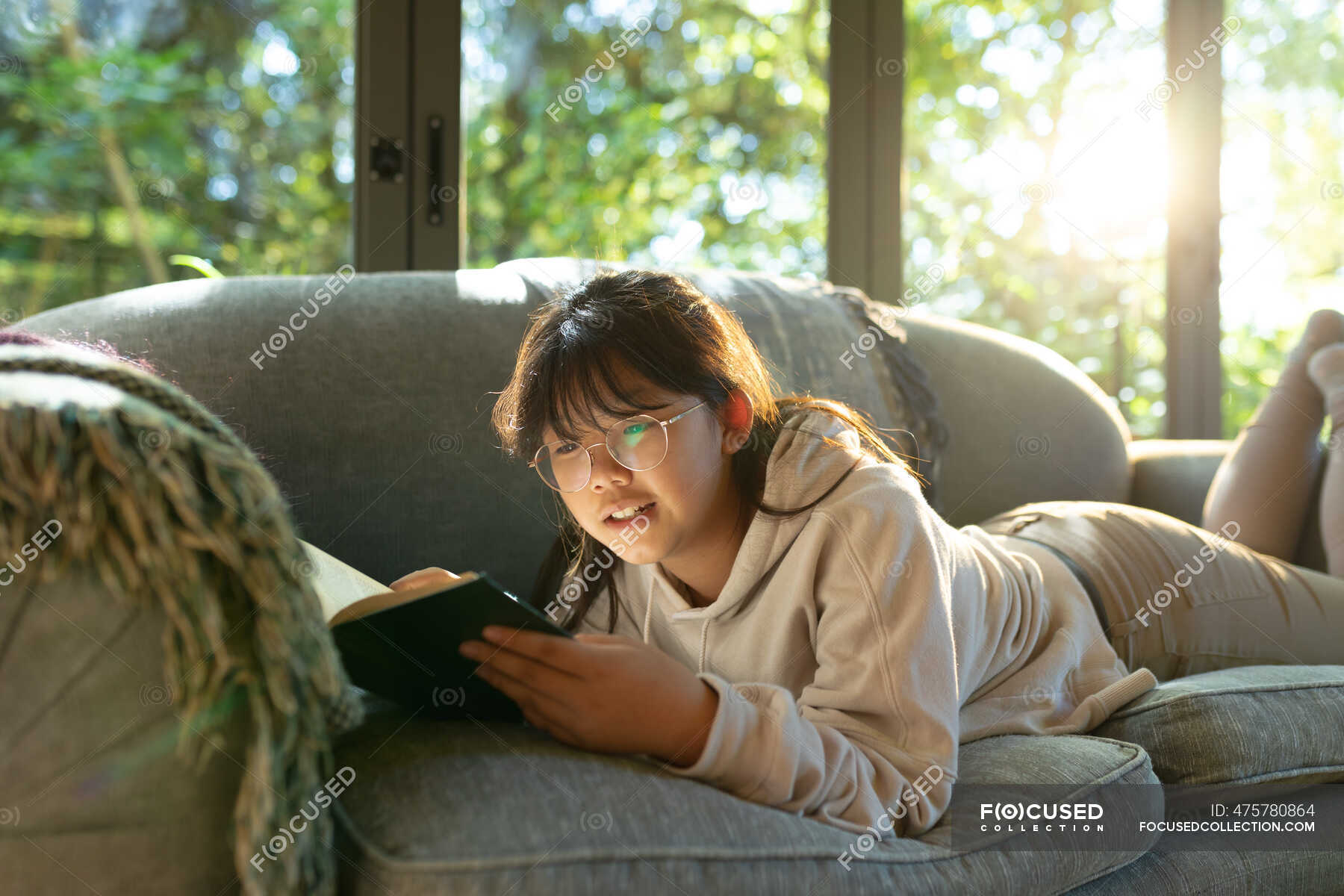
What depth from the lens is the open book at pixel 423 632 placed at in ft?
2.31

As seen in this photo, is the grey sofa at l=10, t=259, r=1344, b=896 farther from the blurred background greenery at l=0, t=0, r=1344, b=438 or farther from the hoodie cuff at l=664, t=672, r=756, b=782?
the blurred background greenery at l=0, t=0, r=1344, b=438

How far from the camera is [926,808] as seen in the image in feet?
2.87

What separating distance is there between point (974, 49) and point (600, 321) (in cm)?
221

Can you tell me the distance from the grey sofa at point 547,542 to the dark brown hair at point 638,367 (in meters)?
0.20

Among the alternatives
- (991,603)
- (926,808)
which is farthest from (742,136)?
(926,808)

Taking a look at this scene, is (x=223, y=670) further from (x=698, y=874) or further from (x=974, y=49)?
(x=974, y=49)

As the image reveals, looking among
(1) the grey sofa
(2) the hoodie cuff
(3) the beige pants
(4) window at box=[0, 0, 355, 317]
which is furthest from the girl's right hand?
(4) window at box=[0, 0, 355, 317]

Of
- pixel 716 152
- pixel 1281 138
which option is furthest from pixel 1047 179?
pixel 716 152

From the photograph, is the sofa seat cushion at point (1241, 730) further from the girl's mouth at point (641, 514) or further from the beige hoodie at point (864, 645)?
the girl's mouth at point (641, 514)

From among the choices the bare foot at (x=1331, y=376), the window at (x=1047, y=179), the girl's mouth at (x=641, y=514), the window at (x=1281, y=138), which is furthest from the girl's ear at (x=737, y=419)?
the window at (x=1281, y=138)

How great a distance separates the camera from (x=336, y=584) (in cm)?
85

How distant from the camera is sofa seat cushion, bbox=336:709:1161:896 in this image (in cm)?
66

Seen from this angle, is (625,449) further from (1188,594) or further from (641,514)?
(1188,594)

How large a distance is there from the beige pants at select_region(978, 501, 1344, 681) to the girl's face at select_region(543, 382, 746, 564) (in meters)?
0.66
